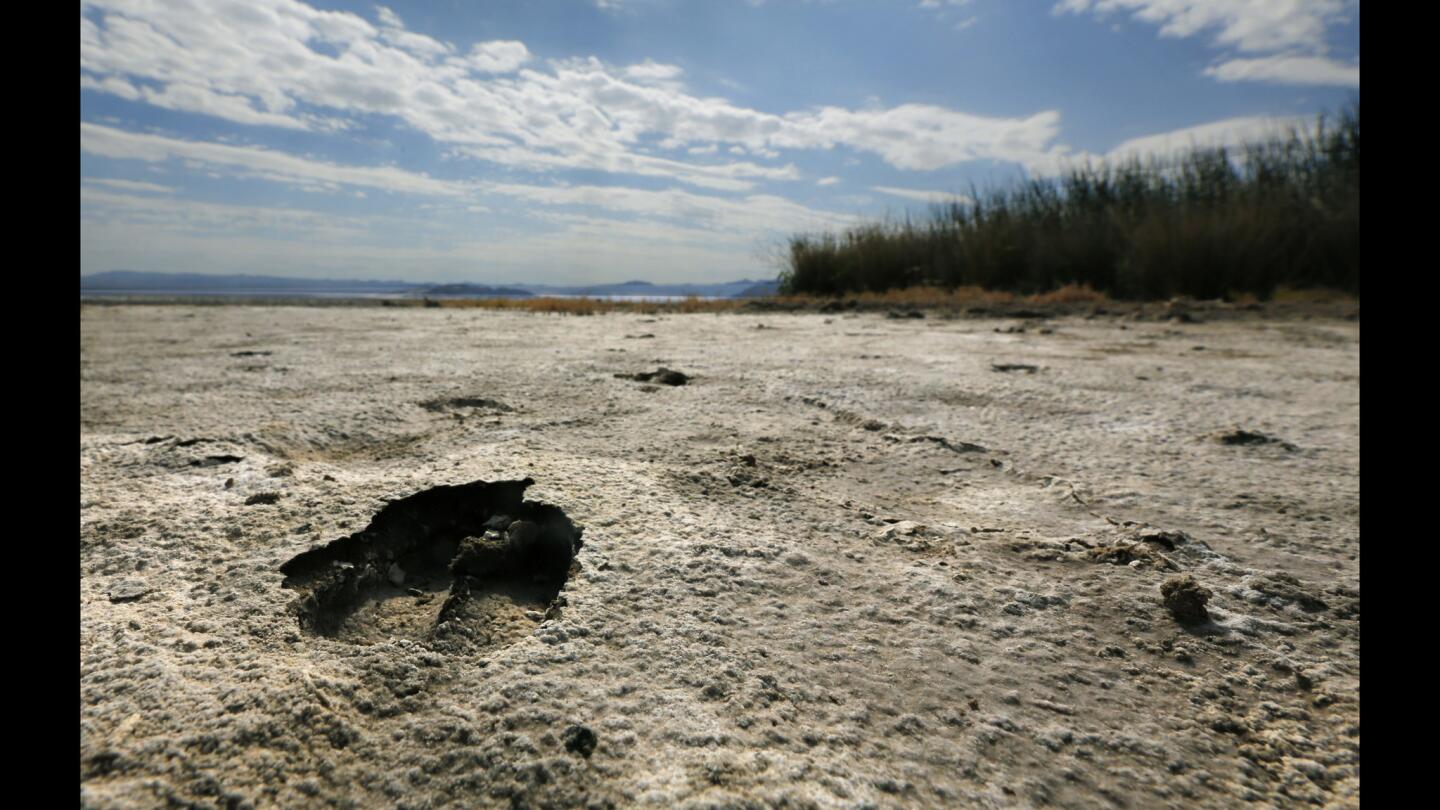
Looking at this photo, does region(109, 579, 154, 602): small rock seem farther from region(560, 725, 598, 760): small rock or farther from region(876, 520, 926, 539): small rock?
region(876, 520, 926, 539): small rock

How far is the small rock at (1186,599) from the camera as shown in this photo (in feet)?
2.55

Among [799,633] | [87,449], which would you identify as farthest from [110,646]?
[87,449]

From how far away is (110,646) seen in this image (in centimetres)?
65

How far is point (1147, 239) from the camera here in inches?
265

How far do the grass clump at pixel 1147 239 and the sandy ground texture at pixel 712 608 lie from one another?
588 centimetres

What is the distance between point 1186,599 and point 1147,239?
23.0 feet

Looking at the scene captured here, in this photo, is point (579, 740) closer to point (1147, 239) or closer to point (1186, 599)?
point (1186, 599)

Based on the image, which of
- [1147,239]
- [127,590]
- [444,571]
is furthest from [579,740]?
[1147,239]

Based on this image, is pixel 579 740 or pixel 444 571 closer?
pixel 579 740

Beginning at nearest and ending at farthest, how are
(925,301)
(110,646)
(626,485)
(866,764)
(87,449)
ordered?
(866,764) → (110,646) → (626,485) → (87,449) → (925,301)

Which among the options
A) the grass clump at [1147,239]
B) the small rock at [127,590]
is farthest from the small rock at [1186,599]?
the grass clump at [1147,239]

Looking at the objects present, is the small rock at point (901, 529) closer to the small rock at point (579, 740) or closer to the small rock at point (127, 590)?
the small rock at point (579, 740)
